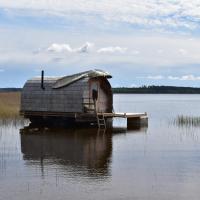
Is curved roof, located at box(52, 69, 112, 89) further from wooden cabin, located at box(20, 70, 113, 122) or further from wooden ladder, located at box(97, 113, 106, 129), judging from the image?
wooden ladder, located at box(97, 113, 106, 129)

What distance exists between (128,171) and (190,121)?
28.9 m

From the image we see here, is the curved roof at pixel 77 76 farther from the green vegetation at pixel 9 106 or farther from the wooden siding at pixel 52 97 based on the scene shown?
the green vegetation at pixel 9 106

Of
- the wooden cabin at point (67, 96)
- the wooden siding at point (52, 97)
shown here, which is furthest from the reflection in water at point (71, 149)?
the wooden siding at point (52, 97)

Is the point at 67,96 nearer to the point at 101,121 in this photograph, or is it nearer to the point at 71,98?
the point at 71,98

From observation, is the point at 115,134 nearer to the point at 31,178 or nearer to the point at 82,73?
the point at 82,73

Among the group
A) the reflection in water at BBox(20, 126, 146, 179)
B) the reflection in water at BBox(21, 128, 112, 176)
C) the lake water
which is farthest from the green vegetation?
the lake water

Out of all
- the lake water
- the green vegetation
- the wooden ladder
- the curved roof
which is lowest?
the lake water

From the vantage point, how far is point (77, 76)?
151ft

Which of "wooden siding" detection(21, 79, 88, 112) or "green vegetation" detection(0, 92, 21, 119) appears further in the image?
"green vegetation" detection(0, 92, 21, 119)

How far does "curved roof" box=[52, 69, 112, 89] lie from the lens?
45.6 meters

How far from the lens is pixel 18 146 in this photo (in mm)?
31766

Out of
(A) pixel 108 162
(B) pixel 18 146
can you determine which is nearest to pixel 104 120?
(B) pixel 18 146

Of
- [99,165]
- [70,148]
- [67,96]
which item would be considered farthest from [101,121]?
[99,165]

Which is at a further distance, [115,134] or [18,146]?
[115,134]
